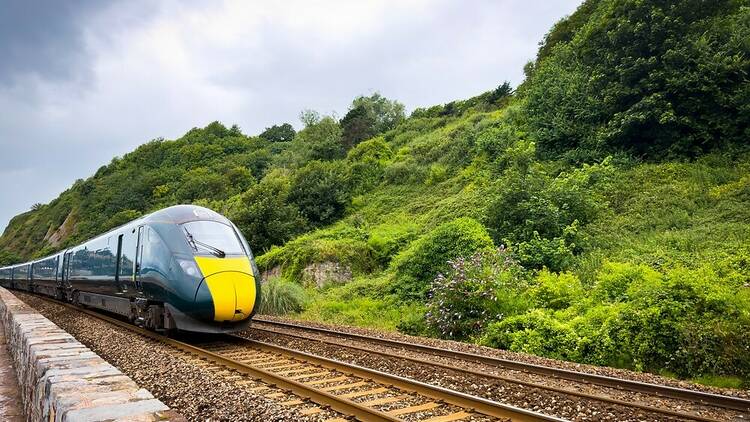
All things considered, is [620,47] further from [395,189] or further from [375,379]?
[375,379]

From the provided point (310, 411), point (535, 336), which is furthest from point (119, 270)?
point (535, 336)

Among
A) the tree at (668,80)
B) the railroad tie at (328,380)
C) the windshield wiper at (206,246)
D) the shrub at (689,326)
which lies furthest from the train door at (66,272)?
the tree at (668,80)

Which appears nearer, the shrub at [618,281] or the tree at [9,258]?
the shrub at [618,281]

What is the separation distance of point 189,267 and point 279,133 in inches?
3413

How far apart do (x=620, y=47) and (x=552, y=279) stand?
499 inches

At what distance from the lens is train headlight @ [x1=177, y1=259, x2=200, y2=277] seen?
9070mm

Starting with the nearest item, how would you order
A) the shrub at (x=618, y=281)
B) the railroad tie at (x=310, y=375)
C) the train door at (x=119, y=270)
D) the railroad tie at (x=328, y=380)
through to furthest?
the railroad tie at (x=328, y=380) < the railroad tie at (x=310, y=375) < the shrub at (x=618, y=281) < the train door at (x=119, y=270)

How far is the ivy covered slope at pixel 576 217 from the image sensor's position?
8.87m

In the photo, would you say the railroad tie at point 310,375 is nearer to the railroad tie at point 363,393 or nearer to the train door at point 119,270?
the railroad tie at point 363,393

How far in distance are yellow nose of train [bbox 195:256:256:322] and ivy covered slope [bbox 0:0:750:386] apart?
4.84 m

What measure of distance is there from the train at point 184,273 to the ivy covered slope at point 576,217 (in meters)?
5.07

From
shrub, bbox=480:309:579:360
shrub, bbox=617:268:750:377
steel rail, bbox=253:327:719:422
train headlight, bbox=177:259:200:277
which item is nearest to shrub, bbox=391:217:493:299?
shrub, bbox=480:309:579:360

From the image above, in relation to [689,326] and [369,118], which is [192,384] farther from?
[369,118]

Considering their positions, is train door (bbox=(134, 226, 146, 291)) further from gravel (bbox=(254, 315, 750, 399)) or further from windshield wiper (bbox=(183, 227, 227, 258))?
gravel (bbox=(254, 315, 750, 399))
